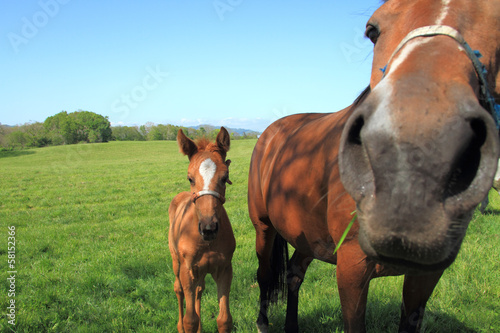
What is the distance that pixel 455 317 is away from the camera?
324 centimetres

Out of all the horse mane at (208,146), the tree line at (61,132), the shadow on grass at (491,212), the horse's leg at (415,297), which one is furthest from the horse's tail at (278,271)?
the tree line at (61,132)

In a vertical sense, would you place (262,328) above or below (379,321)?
below

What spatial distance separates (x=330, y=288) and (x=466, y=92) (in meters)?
3.46

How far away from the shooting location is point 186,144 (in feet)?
11.3

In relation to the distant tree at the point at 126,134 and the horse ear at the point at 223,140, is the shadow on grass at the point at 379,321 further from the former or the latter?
the distant tree at the point at 126,134

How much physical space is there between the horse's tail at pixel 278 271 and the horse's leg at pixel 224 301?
1.90ft

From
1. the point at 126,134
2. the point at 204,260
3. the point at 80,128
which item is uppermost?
the point at 80,128

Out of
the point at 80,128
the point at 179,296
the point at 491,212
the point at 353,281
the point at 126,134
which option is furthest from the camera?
the point at 126,134

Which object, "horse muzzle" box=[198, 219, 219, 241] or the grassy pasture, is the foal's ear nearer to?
"horse muzzle" box=[198, 219, 219, 241]

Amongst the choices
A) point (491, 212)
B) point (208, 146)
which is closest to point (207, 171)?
point (208, 146)

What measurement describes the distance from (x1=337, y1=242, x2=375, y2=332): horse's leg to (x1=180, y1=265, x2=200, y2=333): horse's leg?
1630mm

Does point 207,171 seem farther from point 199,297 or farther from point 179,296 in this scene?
point 179,296

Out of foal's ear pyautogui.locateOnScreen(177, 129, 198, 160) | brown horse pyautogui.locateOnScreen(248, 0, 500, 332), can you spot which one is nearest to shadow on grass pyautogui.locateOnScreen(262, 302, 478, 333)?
foal's ear pyautogui.locateOnScreen(177, 129, 198, 160)

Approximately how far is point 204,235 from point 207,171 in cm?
62
